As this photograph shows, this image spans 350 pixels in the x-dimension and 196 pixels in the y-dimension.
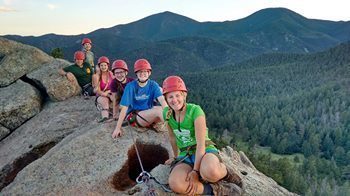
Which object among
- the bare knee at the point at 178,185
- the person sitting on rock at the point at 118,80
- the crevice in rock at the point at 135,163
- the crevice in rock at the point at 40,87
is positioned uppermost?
the person sitting on rock at the point at 118,80

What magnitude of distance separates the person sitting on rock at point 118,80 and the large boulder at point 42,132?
1.35 meters

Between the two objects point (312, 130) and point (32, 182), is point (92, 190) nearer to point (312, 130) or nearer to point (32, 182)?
point (32, 182)

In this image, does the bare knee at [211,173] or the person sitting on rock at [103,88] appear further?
the person sitting on rock at [103,88]

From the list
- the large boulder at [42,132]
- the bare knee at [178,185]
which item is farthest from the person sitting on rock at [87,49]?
the bare knee at [178,185]

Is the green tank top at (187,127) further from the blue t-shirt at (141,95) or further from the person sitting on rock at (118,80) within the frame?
the person sitting on rock at (118,80)

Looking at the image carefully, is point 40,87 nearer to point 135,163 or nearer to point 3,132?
point 3,132

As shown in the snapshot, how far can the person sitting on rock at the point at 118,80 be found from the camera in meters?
12.6

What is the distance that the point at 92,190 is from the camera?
970 cm

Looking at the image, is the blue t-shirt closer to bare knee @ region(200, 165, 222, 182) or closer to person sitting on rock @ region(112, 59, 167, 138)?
person sitting on rock @ region(112, 59, 167, 138)

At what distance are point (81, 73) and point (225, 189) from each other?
12.2 metres

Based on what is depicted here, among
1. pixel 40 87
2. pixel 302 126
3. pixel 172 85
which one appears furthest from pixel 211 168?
pixel 302 126

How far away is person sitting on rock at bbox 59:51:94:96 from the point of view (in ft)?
59.1

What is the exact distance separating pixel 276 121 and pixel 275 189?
130445 mm

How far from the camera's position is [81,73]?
1834cm
